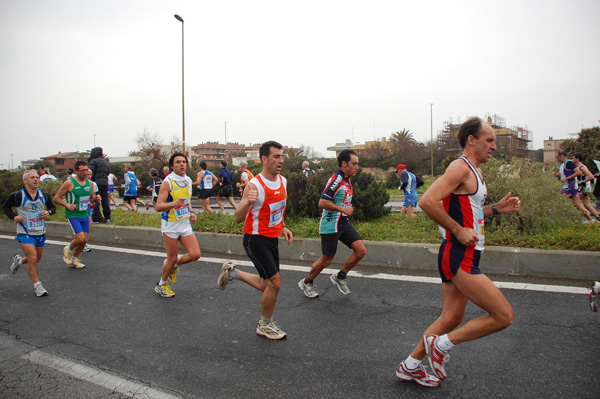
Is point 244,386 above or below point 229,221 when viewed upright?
below

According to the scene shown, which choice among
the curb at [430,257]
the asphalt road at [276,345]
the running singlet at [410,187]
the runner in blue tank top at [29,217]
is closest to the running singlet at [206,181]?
the curb at [430,257]

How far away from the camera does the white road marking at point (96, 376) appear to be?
3.35 meters

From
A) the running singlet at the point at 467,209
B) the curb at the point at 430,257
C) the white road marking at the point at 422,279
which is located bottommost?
the white road marking at the point at 422,279

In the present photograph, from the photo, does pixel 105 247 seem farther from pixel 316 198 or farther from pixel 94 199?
pixel 316 198

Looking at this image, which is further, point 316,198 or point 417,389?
point 316,198

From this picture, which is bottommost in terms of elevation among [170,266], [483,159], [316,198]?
[170,266]

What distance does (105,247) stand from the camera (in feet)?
31.1

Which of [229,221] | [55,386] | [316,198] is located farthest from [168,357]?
[316,198]

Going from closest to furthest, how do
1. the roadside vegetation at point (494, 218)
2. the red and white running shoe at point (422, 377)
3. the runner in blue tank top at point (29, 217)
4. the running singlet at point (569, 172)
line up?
the red and white running shoe at point (422, 377), the runner in blue tank top at point (29, 217), the roadside vegetation at point (494, 218), the running singlet at point (569, 172)

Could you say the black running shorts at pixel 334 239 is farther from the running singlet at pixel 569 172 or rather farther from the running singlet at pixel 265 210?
the running singlet at pixel 569 172

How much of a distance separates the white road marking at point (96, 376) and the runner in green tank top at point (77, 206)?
369cm

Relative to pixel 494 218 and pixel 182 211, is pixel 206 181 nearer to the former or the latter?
pixel 182 211

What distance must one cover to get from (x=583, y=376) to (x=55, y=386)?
422cm

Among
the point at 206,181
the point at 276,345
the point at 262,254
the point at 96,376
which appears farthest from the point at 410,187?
the point at 96,376
